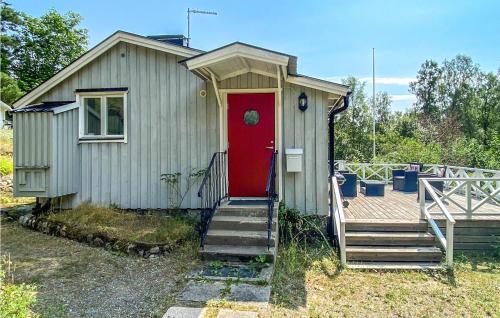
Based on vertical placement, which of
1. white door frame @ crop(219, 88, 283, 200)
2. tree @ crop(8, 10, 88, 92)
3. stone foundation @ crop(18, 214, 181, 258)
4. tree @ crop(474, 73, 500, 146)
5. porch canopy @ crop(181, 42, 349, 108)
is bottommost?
stone foundation @ crop(18, 214, 181, 258)

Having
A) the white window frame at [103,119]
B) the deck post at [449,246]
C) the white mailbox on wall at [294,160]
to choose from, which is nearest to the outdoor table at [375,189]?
the deck post at [449,246]

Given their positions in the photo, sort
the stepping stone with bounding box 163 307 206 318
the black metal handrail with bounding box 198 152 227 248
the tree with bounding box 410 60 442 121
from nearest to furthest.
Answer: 1. the stepping stone with bounding box 163 307 206 318
2. the black metal handrail with bounding box 198 152 227 248
3. the tree with bounding box 410 60 442 121

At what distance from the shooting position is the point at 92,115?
6969 millimetres

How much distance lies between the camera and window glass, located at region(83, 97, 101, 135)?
22.8 feet

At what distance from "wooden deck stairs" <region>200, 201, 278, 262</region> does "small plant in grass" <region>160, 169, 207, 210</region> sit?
1.14 metres

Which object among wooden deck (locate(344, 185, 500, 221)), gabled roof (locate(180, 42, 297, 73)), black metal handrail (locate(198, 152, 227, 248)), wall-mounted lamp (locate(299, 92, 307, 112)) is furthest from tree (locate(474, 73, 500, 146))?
gabled roof (locate(180, 42, 297, 73))

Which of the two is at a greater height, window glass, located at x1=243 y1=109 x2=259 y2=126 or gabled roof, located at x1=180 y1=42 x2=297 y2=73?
gabled roof, located at x1=180 y1=42 x2=297 y2=73

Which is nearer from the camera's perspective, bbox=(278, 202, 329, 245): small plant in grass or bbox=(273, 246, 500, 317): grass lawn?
bbox=(273, 246, 500, 317): grass lawn

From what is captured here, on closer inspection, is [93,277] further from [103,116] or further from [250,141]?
[103,116]

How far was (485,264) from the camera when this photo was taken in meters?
5.36

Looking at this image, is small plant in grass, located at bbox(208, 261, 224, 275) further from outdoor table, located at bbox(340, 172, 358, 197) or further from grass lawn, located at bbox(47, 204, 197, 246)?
outdoor table, located at bbox(340, 172, 358, 197)

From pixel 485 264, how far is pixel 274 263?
3.60m

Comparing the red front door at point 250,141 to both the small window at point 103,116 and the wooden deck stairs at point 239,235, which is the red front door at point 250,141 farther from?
the small window at point 103,116

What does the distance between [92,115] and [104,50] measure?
1.39 m
